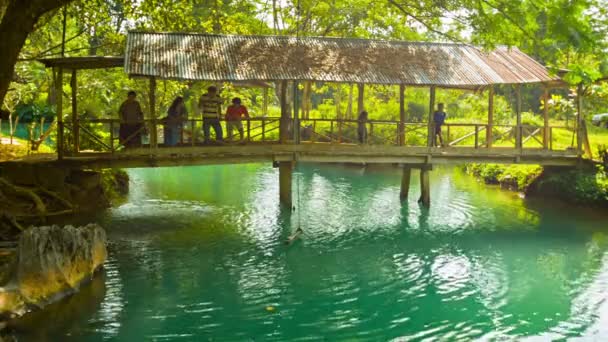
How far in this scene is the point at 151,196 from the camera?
20203mm

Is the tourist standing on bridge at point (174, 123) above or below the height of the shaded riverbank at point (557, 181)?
above

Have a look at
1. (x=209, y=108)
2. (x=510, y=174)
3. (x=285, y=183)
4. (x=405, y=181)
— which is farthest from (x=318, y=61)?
(x=510, y=174)

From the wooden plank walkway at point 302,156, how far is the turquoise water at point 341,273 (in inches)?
70.8

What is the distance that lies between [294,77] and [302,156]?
2.31 metres

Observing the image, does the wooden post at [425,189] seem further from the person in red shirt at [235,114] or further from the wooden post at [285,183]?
the person in red shirt at [235,114]

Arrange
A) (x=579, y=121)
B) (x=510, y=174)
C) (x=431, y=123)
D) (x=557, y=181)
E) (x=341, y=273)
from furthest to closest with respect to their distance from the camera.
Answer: (x=510, y=174)
(x=557, y=181)
(x=579, y=121)
(x=431, y=123)
(x=341, y=273)

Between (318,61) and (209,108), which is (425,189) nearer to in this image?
(318,61)

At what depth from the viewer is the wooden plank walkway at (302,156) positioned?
14.8 metres

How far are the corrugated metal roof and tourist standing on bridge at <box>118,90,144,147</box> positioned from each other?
3.85 feet

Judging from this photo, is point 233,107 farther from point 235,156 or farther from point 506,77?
point 506,77

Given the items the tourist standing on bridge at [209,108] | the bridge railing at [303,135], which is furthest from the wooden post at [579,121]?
the tourist standing on bridge at [209,108]

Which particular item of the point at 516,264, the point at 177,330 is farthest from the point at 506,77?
the point at 177,330

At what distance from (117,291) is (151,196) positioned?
32.1 ft

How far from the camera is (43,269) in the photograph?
32.3 feet
